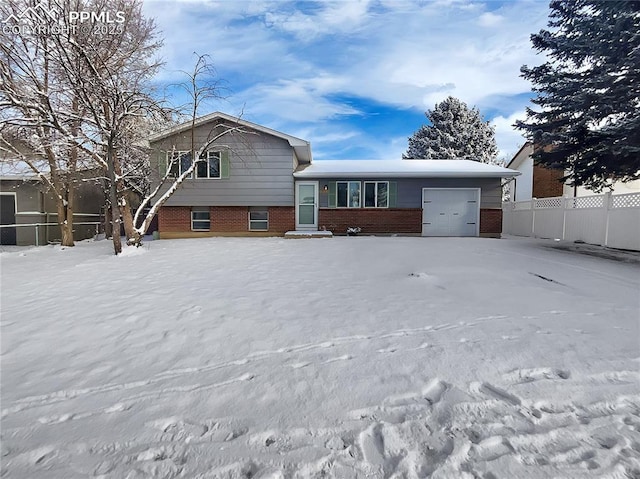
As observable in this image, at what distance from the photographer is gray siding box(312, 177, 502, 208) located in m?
13.7

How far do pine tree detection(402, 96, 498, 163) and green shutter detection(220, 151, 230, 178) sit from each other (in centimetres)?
1977

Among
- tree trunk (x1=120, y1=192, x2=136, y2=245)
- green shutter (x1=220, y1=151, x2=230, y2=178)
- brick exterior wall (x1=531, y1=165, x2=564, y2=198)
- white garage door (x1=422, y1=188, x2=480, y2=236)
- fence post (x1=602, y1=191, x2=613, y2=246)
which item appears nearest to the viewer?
tree trunk (x1=120, y1=192, x2=136, y2=245)

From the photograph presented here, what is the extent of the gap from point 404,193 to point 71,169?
39.7ft

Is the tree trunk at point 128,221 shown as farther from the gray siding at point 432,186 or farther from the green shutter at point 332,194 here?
the green shutter at point 332,194

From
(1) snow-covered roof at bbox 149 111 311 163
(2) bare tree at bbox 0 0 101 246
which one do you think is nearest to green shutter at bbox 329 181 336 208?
(1) snow-covered roof at bbox 149 111 311 163

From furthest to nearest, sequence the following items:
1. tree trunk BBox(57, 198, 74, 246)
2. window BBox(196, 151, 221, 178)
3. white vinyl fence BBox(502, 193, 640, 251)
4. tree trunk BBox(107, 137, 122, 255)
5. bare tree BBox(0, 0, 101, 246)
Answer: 1. window BBox(196, 151, 221, 178)
2. tree trunk BBox(57, 198, 74, 246)
3. white vinyl fence BBox(502, 193, 640, 251)
4. tree trunk BBox(107, 137, 122, 255)
5. bare tree BBox(0, 0, 101, 246)

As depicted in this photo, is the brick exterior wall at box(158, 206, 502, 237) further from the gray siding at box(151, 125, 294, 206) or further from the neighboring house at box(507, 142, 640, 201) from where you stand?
the neighboring house at box(507, 142, 640, 201)

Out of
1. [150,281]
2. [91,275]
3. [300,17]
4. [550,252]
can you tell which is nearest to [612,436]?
[150,281]

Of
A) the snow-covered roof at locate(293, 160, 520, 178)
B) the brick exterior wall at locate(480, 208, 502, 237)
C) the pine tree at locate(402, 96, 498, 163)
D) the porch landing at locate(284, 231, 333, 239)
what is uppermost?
the pine tree at locate(402, 96, 498, 163)

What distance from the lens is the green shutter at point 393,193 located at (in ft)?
45.8

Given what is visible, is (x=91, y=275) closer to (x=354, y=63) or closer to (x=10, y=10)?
(x=10, y=10)

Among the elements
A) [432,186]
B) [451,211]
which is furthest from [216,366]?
[451,211]

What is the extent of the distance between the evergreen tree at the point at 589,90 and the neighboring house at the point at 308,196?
3964 millimetres

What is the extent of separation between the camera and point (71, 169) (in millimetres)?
10750
